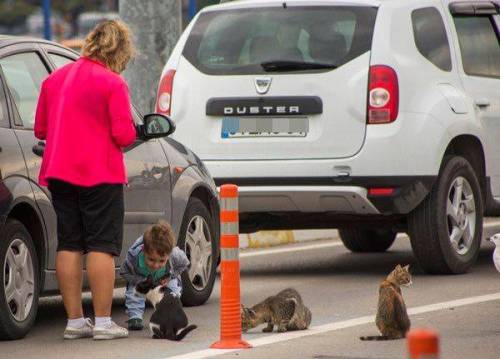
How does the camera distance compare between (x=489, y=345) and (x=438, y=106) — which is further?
(x=438, y=106)

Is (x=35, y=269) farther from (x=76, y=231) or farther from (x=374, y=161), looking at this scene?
(x=374, y=161)

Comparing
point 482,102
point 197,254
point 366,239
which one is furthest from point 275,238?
point 197,254

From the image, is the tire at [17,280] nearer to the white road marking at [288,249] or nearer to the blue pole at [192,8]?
the white road marking at [288,249]

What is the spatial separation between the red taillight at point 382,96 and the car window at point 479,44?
3.61 ft

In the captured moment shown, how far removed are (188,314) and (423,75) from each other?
272cm

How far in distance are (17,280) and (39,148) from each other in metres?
0.78

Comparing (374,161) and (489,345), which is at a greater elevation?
(374,161)

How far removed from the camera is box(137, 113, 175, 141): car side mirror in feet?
29.7

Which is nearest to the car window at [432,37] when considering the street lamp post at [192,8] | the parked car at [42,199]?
the parked car at [42,199]

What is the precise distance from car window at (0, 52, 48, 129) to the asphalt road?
123 cm

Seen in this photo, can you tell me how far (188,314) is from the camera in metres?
9.34

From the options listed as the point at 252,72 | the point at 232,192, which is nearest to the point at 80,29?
the point at 252,72

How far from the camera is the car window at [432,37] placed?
437 inches

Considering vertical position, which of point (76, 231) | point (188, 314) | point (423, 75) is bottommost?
point (188, 314)
